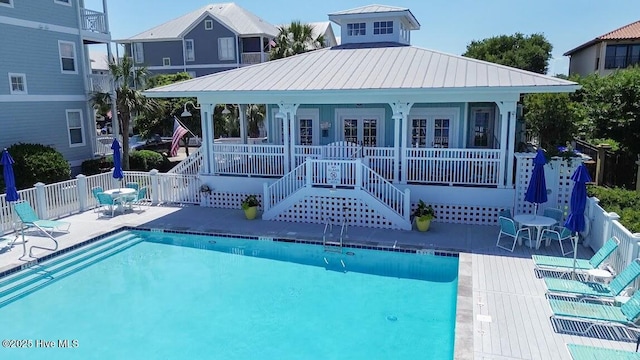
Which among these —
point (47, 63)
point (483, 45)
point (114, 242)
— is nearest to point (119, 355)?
point (114, 242)

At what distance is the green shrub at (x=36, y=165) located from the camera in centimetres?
1711

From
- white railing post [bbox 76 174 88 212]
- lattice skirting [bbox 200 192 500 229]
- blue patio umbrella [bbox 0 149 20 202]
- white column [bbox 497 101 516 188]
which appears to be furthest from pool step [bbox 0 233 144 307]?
white column [bbox 497 101 516 188]

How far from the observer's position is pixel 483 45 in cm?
5159

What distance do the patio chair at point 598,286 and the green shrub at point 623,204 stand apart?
221cm

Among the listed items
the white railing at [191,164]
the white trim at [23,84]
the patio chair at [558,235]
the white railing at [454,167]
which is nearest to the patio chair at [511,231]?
the patio chair at [558,235]

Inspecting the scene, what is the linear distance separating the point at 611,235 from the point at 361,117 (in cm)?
905

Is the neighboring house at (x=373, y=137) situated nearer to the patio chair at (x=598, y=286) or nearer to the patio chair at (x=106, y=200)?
the patio chair at (x=106, y=200)

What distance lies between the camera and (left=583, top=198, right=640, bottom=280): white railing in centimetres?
807

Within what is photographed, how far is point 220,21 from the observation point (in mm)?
37906

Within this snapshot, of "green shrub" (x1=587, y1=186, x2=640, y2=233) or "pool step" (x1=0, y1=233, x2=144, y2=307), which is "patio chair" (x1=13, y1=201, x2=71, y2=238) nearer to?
"pool step" (x1=0, y1=233, x2=144, y2=307)

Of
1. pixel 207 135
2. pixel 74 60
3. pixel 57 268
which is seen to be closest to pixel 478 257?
pixel 207 135

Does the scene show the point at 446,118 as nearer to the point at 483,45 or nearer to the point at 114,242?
the point at 114,242

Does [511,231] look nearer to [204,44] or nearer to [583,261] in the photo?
[583,261]

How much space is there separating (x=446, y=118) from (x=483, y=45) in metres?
40.8
